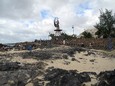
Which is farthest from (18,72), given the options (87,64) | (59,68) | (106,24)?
(106,24)

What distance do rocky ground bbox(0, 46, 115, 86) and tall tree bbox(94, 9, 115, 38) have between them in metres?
21.0

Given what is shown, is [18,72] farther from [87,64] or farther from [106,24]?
[106,24]

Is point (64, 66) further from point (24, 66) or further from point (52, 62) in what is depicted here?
point (24, 66)

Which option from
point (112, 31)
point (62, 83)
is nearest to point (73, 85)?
point (62, 83)

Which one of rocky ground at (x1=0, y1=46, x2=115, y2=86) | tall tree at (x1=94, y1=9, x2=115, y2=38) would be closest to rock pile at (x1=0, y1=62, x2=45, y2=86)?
rocky ground at (x1=0, y1=46, x2=115, y2=86)

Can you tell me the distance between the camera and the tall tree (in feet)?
156

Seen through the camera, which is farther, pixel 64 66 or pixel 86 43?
pixel 86 43

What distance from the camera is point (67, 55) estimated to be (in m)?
25.3

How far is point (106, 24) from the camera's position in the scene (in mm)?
48156

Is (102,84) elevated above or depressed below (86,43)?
below

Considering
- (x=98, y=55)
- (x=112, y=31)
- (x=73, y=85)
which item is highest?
(x=112, y=31)

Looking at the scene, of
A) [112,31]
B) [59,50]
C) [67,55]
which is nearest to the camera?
[67,55]

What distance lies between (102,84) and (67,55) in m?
6.86

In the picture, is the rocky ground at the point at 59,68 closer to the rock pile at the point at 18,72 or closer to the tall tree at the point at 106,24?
the rock pile at the point at 18,72
